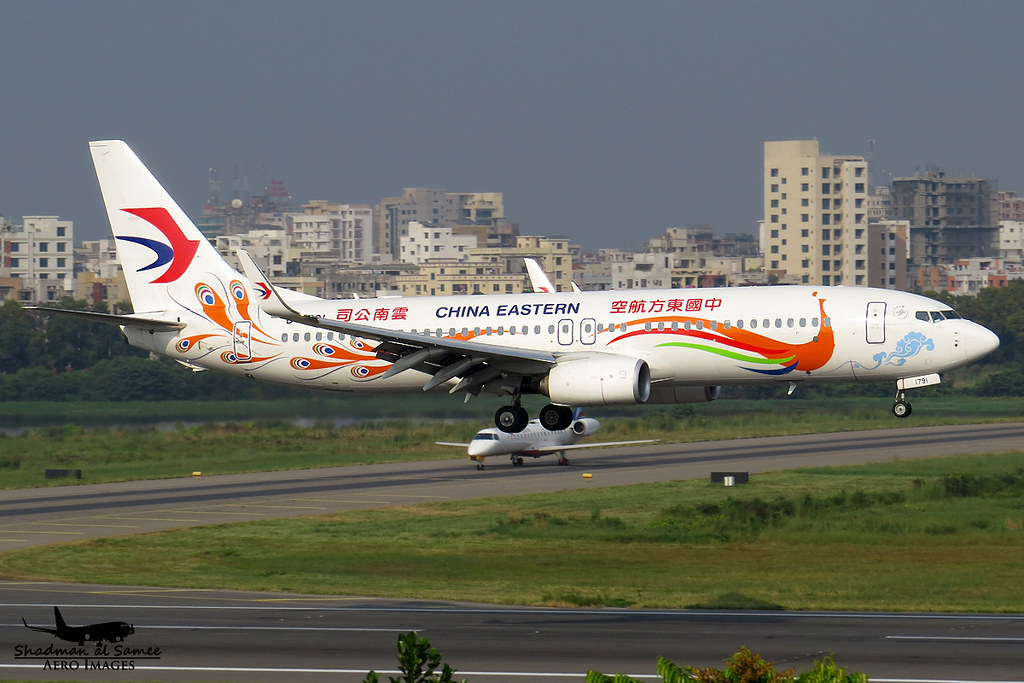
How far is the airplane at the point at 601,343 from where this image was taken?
46219 mm

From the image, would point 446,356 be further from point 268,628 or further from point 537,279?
point 268,628

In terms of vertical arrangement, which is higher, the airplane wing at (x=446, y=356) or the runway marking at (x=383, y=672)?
the airplane wing at (x=446, y=356)

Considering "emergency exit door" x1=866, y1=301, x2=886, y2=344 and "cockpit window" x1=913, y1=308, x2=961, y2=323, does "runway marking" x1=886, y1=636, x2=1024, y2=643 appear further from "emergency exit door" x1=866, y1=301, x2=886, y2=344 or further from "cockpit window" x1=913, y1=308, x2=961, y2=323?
"cockpit window" x1=913, y1=308, x2=961, y2=323

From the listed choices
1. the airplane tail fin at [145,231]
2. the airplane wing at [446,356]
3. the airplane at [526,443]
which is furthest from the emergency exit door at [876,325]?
the airplane at [526,443]

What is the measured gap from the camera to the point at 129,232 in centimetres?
5581

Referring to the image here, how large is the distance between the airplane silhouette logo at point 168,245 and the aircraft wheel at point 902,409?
26012 millimetres

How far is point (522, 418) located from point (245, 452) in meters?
35.8

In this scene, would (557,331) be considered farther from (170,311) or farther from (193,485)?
(193,485)

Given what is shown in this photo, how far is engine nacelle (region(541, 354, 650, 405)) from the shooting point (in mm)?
45250

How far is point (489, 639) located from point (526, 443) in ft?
152

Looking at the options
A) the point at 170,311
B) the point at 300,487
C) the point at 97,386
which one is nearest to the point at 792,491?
the point at 300,487

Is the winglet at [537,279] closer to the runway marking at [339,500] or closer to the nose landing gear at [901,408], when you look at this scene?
the runway marking at [339,500]

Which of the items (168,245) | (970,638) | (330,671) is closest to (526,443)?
(168,245)

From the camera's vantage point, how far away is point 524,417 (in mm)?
47594
